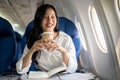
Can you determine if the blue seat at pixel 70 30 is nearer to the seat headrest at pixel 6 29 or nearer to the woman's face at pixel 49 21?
the seat headrest at pixel 6 29

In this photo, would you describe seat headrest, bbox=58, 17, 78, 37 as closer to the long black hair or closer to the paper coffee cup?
the long black hair

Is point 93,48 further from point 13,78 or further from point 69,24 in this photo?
point 13,78

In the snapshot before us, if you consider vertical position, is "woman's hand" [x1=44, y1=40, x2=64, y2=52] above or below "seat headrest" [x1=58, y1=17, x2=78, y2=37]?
below

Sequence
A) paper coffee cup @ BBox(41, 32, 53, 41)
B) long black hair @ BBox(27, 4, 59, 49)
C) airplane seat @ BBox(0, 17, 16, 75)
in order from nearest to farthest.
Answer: paper coffee cup @ BBox(41, 32, 53, 41) → long black hair @ BBox(27, 4, 59, 49) → airplane seat @ BBox(0, 17, 16, 75)

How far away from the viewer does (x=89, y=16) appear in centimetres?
315

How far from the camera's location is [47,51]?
2.46 metres

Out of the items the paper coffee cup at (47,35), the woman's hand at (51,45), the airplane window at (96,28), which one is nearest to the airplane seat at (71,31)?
the airplane window at (96,28)

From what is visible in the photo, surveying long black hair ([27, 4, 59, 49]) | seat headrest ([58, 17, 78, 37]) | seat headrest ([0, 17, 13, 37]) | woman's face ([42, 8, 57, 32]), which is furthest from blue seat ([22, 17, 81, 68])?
woman's face ([42, 8, 57, 32])

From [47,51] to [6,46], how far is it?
0.64m

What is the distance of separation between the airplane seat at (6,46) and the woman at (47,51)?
0.40 meters

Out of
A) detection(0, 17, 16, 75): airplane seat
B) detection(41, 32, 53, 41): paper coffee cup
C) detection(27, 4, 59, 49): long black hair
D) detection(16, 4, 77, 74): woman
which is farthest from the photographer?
detection(0, 17, 16, 75): airplane seat

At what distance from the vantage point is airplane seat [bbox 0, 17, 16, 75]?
9.32 ft

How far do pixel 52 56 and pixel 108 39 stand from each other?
23.1 inches

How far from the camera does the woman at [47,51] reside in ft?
7.62
